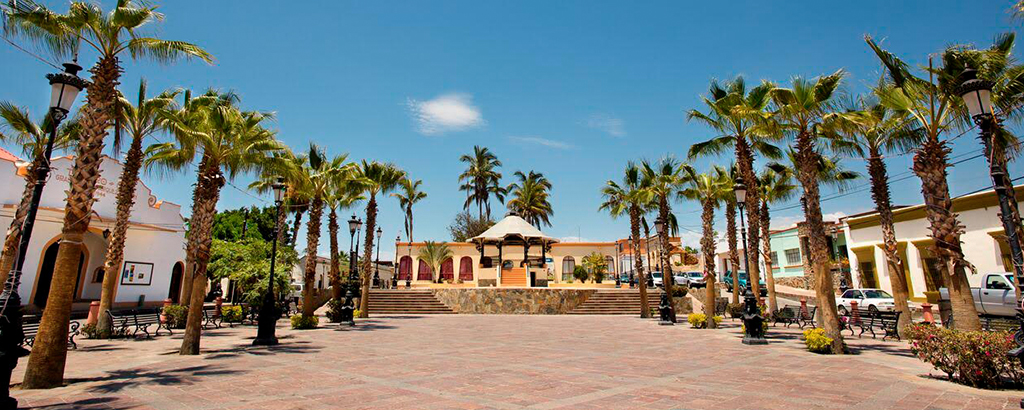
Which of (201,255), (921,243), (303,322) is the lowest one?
(303,322)

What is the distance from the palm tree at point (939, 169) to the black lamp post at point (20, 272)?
14.8m

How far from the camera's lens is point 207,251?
10727mm

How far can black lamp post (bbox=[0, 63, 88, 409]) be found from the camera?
224 inches

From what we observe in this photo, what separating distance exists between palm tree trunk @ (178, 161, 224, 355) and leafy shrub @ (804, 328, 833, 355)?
1343 centimetres

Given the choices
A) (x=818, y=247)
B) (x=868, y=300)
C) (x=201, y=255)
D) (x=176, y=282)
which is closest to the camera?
(x=201, y=255)

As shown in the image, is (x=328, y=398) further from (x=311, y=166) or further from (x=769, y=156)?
(x=769, y=156)

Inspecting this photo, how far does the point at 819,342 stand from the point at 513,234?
1923 cm

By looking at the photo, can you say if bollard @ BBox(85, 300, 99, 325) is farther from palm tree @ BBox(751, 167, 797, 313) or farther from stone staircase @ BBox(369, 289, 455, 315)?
palm tree @ BBox(751, 167, 797, 313)

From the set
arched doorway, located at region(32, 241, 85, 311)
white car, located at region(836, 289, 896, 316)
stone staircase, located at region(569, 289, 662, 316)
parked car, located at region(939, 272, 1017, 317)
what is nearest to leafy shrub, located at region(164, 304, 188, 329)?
arched doorway, located at region(32, 241, 85, 311)

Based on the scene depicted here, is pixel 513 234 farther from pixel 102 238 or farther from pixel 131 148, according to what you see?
pixel 102 238

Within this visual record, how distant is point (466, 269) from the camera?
139ft

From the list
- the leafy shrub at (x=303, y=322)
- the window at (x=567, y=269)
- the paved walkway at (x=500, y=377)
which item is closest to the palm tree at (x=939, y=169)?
the paved walkway at (x=500, y=377)

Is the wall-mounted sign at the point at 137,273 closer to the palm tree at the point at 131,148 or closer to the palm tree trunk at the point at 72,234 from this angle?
the palm tree at the point at 131,148

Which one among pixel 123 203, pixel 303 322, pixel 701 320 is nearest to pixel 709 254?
pixel 701 320
